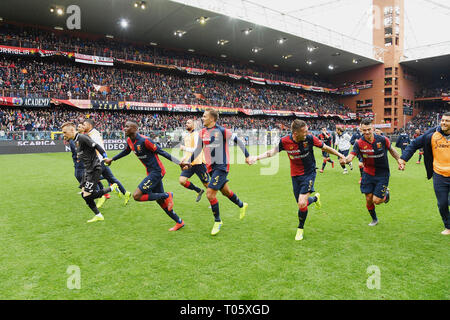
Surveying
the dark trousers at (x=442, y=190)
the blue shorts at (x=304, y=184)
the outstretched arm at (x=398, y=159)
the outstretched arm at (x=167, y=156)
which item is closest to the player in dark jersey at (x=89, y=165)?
the outstretched arm at (x=167, y=156)

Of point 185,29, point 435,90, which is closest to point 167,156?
point 185,29

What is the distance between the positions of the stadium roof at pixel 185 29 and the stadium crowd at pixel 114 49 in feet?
3.34

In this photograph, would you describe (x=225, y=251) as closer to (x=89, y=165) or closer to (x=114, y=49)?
(x=89, y=165)

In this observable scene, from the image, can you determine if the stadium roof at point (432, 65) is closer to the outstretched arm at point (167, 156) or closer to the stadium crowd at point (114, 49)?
the stadium crowd at point (114, 49)

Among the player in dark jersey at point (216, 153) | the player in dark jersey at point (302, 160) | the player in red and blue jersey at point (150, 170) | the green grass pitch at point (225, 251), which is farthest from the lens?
the player in dark jersey at point (216, 153)

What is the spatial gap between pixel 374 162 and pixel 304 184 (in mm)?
1468

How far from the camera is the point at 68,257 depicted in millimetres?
4148

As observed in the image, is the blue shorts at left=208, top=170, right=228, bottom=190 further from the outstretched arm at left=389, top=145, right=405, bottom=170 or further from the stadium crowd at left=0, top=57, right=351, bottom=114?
the stadium crowd at left=0, top=57, right=351, bottom=114

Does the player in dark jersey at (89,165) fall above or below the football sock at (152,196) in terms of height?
above

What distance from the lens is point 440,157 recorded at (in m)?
4.78

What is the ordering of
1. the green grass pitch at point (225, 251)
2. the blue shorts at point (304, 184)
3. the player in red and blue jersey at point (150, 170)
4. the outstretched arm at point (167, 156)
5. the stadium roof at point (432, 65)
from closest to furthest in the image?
the green grass pitch at point (225, 251) < the blue shorts at point (304, 184) < the outstretched arm at point (167, 156) < the player in red and blue jersey at point (150, 170) < the stadium roof at point (432, 65)

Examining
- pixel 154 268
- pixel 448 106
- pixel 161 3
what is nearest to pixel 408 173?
pixel 154 268

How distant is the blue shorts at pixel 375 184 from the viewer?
5.28 metres
